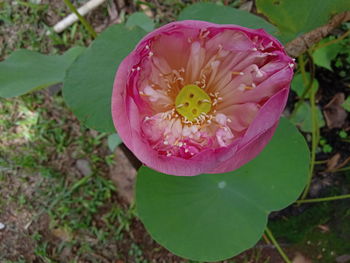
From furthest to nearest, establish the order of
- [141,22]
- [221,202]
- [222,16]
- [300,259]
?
[300,259] < [141,22] < [221,202] < [222,16]

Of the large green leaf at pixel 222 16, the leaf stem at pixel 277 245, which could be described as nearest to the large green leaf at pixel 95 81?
the large green leaf at pixel 222 16

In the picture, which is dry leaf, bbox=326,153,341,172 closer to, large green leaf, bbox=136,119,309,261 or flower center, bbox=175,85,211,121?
large green leaf, bbox=136,119,309,261

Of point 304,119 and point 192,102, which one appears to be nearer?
point 192,102

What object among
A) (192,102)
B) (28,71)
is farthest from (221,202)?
(28,71)

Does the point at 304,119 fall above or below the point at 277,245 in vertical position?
above

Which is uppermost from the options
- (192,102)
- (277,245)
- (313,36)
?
(313,36)

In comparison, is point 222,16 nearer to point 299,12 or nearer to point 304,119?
point 299,12

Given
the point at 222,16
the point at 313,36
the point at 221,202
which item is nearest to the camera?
the point at 313,36

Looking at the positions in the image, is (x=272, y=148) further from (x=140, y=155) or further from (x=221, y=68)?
(x=140, y=155)
